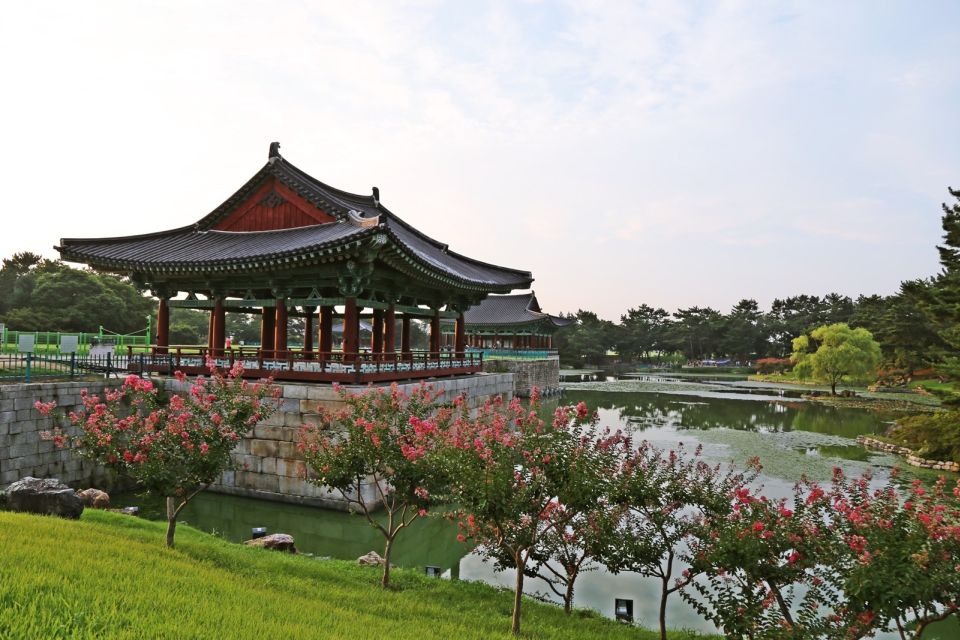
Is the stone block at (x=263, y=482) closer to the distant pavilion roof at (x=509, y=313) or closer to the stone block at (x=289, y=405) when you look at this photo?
the stone block at (x=289, y=405)

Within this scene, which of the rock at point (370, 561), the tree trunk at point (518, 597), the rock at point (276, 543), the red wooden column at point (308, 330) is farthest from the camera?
the red wooden column at point (308, 330)

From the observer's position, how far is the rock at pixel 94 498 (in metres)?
13.0

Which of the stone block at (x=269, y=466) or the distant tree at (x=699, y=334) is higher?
the distant tree at (x=699, y=334)

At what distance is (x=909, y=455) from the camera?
23.0 meters

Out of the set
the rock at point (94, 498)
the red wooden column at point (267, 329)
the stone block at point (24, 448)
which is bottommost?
the rock at point (94, 498)

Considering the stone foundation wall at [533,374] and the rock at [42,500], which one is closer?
the rock at [42,500]

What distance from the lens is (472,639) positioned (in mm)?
6562

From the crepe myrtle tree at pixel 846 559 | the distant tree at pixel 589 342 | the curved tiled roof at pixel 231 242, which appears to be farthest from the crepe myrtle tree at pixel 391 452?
the distant tree at pixel 589 342

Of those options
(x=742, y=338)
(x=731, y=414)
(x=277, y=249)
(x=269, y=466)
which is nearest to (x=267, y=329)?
(x=277, y=249)

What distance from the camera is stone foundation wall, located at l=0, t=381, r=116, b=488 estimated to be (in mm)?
13047

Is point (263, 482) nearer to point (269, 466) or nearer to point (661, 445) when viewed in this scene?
point (269, 466)

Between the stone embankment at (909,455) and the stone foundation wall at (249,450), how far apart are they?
21778 mm

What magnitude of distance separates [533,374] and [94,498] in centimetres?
3799

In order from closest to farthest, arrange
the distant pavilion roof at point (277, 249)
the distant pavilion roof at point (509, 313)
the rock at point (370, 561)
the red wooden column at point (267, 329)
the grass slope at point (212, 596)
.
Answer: the grass slope at point (212, 596) → the rock at point (370, 561) → the distant pavilion roof at point (277, 249) → the red wooden column at point (267, 329) → the distant pavilion roof at point (509, 313)
